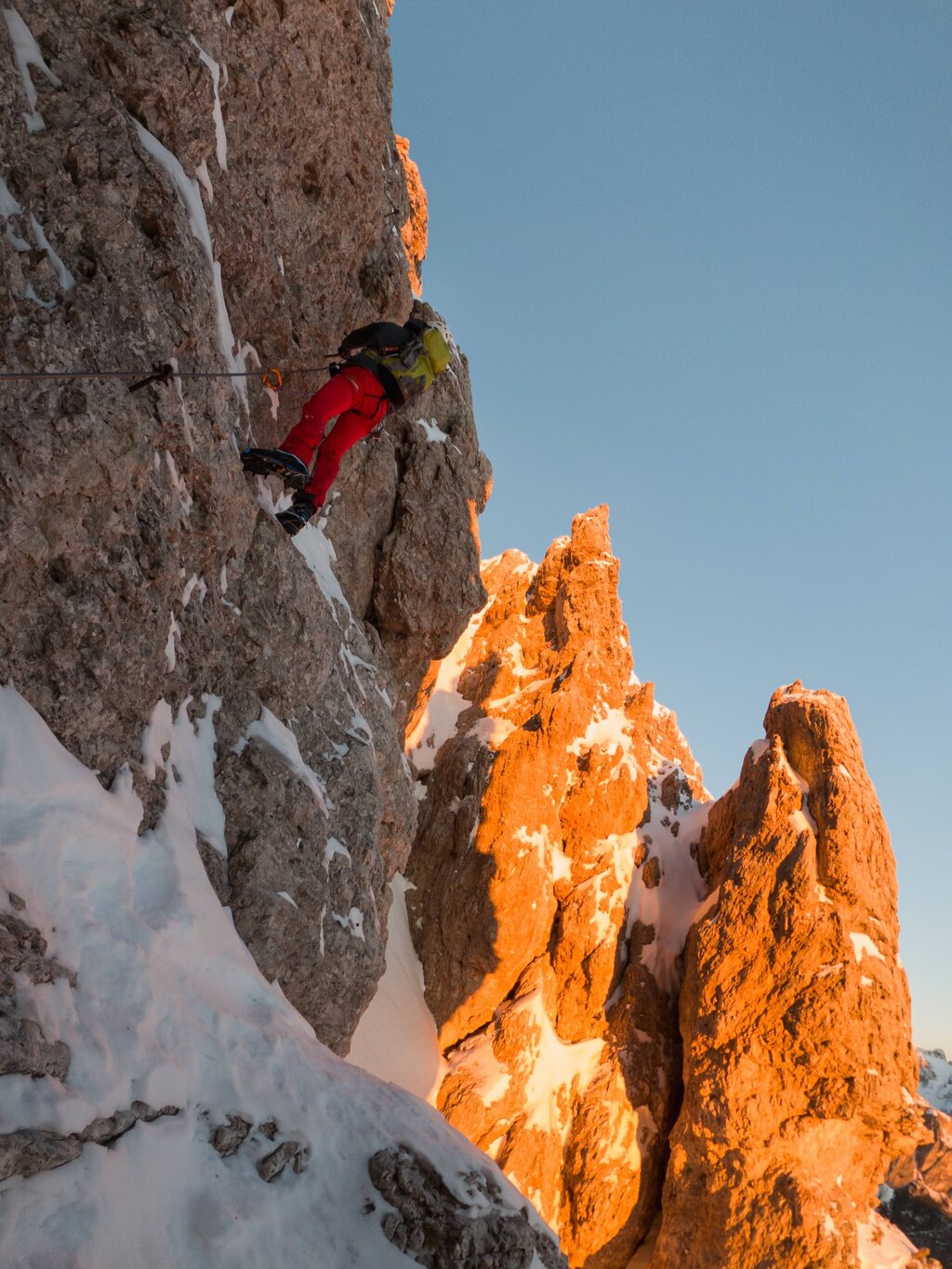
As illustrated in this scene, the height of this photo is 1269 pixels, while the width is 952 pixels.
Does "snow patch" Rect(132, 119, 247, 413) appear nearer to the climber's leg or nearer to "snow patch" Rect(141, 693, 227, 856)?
the climber's leg

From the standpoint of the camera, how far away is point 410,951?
1085 inches

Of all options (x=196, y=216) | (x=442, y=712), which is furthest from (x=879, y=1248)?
(x=196, y=216)

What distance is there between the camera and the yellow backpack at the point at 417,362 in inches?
347

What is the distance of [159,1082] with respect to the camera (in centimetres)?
396

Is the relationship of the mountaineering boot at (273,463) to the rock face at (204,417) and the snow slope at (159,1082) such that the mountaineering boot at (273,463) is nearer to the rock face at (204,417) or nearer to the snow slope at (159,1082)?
the rock face at (204,417)

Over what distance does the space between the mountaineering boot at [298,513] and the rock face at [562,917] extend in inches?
597

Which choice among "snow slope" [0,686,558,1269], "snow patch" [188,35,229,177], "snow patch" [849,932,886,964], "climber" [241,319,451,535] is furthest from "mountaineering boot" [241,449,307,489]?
"snow patch" [849,932,886,964]

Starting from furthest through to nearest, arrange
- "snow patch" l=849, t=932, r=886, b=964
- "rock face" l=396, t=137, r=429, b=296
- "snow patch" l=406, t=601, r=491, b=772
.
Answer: "snow patch" l=406, t=601, r=491, b=772 → "snow patch" l=849, t=932, r=886, b=964 → "rock face" l=396, t=137, r=429, b=296

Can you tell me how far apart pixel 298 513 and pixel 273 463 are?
1.05 m

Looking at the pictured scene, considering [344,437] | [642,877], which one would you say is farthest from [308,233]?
[642,877]

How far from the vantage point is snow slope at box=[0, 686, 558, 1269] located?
11.0 ft

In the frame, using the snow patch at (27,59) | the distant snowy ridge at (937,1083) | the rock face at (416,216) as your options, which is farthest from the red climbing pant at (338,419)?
the distant snowy ridge at (937,1083)

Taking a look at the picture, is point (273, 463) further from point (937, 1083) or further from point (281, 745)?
point (937, 1083)

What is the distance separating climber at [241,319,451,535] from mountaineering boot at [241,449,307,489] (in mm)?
46
